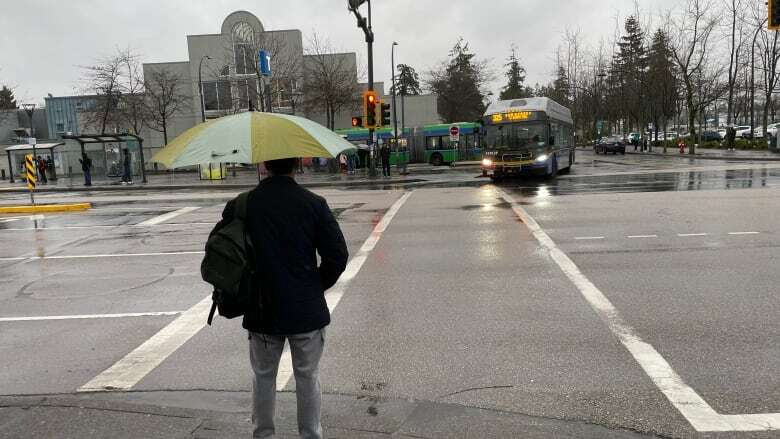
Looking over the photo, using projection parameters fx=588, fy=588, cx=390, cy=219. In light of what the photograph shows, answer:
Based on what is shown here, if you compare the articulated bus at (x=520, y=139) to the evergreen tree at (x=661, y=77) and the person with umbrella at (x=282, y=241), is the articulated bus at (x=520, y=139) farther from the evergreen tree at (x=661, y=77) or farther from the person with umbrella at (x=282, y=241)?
the evergreen tree at (x=661, y=77)

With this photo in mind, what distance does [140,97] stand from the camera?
158 ft

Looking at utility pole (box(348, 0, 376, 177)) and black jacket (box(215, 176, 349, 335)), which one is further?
utility pole (box(348, 0, 376, 177))

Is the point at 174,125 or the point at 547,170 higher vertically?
the point at 174,125

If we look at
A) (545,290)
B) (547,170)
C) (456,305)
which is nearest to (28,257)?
(456,305)

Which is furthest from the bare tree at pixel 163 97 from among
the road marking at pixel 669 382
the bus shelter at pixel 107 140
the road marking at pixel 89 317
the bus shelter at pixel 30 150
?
the road marking at pixel 669 382

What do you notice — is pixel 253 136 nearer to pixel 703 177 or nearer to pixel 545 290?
pixel 545 290

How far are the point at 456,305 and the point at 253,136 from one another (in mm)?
3902

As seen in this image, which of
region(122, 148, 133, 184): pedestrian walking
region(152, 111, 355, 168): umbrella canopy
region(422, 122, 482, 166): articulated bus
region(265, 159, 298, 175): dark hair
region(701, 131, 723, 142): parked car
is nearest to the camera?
region(152, 111, 355, 168): umbrella canopy

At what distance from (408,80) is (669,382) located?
286ft

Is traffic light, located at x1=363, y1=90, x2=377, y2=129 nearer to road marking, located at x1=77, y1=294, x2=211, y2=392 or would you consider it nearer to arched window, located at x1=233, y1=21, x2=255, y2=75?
road marking, located at x1=77, y1=294, x2=211, y2=392

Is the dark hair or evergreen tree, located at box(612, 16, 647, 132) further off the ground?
evergreen tree, located at box(612, 16, 647, 132)

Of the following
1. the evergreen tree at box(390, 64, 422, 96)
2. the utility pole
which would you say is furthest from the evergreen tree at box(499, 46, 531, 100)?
the utility pole

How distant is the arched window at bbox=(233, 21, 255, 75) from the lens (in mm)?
47219

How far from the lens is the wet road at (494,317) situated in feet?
13.5
